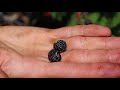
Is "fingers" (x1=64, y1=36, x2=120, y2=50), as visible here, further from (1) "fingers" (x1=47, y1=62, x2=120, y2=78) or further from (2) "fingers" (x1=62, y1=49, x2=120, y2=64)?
(1) "fingers" (x1=47, y1=62, x2=120, y2=78)

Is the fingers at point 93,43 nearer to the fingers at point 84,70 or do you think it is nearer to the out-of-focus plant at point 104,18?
the fingers at point 84,70

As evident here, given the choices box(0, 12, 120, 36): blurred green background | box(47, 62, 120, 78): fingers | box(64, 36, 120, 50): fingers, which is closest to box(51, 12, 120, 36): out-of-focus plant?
box(0, 12, 120, 36): blurred green background

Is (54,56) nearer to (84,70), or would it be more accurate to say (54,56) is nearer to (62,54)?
(62,54)

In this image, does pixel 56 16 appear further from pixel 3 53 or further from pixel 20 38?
pixel 3 53

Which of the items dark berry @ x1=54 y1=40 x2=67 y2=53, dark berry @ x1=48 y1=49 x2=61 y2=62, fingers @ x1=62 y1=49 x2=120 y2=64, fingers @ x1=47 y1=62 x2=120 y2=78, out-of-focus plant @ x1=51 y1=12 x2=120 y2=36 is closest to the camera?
fingers @ x1=47 y1=62 x2=120 y2=78

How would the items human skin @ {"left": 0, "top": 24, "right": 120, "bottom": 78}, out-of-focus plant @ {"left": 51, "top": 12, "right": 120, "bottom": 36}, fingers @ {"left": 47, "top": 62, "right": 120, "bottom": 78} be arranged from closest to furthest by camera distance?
1. fingers @ {"left": 47, "top": 62, "right": 120, "bottom": 78}
2. human skin @ {"left": 0, "top": 24, "right": 120, "bottom": 78}
3. out-of-focus plant @ {"left": 51, "top": 12, "right": 120, "bottom": 36}

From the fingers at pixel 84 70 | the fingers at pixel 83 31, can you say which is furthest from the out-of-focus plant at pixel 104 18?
the fingers at pixel 84 70

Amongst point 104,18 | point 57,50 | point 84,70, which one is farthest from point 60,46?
point 104,18
